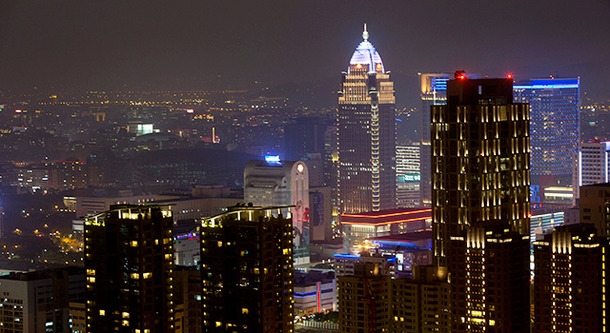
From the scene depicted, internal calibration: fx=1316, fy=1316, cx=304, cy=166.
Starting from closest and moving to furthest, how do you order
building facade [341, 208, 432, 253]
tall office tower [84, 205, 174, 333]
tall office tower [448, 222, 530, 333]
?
1. tall office tower [84, 205, 174, 333]
2. tall office tower [448, 222, 530, 333]
3. building facade [341, 208, 432, 253]

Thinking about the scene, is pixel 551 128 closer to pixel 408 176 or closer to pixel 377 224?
pixel 408 176

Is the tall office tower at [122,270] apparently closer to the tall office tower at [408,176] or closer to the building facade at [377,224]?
the building facade at [377,224]

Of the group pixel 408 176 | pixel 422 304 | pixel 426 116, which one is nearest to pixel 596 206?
pixel 422 304

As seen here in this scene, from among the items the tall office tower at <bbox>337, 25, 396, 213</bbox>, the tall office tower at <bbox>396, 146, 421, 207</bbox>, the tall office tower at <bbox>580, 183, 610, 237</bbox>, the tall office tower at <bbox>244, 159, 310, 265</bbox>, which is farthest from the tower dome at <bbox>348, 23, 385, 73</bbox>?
the tall office tower at <bbox>580, 183, 610, 237</bbox>

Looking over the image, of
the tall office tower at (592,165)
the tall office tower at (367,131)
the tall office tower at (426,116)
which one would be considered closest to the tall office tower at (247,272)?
the tall office tower at (592,165)

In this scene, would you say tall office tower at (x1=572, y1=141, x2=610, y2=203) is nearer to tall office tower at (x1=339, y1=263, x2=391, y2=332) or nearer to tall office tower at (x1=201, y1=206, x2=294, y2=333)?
tall office tower at (x1=339, y1=263, x2=391, y2=332)

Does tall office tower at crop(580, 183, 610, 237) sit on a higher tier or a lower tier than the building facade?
higher

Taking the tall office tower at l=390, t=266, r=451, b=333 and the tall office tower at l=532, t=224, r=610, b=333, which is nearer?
the tall office tower at l=532, t=224, r=610, b=333
